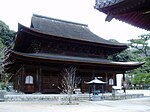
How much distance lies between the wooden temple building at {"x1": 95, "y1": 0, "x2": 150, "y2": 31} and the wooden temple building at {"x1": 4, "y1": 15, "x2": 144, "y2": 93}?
18866 mm

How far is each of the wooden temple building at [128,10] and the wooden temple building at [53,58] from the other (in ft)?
61.9

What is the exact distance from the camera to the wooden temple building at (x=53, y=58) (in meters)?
27.0

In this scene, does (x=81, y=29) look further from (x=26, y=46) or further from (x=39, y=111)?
(x=39, y=111)

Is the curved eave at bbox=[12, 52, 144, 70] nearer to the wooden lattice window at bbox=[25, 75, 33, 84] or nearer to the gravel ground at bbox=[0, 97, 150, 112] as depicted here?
the wooden lattice window at bbox=[25, 75, 33, 84]

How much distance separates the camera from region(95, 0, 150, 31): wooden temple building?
596 centimetres

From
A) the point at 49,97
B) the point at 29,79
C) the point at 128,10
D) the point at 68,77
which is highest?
the point at 128,10

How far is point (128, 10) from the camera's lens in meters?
6.25

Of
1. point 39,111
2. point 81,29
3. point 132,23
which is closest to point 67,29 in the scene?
point 81,29

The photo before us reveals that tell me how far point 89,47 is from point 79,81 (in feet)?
15.6

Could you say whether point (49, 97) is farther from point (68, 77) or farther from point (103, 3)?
point (103, 3)

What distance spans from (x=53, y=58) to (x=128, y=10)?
69.1 ft

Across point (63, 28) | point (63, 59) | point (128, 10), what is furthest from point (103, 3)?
point (63, 28)

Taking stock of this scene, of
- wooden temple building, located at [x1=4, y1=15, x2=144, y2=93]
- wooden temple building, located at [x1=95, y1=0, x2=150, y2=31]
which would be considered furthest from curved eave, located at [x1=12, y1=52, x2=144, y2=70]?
wooden temple building, located at [x1=95, y1=0, x2=150, y2=31]

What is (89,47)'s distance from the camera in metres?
32.0
